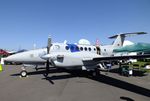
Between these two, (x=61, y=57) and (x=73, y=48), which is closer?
(x=61, y=57)

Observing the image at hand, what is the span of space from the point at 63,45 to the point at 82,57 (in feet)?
7.15

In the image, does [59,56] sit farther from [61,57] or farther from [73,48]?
[73,48]

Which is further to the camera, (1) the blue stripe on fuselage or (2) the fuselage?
(1) the blue stripe on fuselage

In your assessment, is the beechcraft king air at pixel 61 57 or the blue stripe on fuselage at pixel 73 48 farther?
the blue stripe on fuselage at pixel 73 48

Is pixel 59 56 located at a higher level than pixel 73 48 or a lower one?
lower

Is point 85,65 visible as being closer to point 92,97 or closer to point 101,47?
point 101,47

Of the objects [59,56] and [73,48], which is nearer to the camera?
[59,56]

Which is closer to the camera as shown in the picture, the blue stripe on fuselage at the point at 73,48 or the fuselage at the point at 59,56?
the fuselage at the point at 59,56

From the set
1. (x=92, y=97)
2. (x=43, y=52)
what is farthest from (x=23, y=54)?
(x=92, y=97)

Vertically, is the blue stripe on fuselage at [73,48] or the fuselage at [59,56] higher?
the blue stripe on fuselage at [73,48]

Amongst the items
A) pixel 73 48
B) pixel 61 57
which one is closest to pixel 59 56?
pixel 61 57

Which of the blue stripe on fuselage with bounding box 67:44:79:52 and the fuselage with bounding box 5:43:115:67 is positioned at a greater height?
the blue stripe on fuselage with bounding box 67:44:79:52

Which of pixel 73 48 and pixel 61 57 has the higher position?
pixel 73 48

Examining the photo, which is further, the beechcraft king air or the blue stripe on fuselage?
the blue stripe on fuselage
